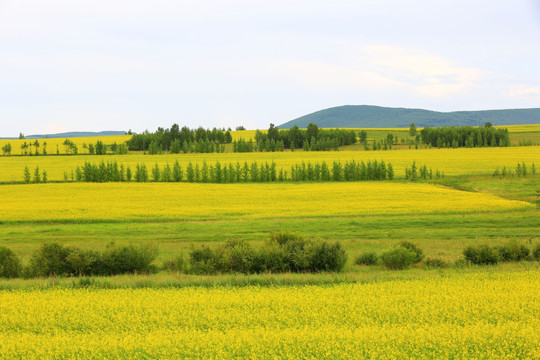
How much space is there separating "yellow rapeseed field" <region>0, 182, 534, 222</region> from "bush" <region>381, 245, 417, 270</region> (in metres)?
17.2

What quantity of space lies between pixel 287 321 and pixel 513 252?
41.5 feet

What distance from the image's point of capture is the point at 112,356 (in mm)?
10602

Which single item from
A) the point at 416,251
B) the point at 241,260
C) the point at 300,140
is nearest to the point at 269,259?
the point at 241,260

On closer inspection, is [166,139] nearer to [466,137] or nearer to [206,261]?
[466,137]

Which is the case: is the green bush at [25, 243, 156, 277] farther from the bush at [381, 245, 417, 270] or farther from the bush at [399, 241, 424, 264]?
the bush at [399, 241, 424, 264]

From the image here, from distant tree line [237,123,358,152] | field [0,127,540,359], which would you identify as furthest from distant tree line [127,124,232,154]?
field [0,127,540,359]

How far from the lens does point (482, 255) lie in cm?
2017

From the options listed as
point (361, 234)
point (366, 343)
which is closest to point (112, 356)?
point (366, 343)

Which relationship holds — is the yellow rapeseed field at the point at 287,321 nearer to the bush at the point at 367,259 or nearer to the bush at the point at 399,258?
the bush at the point at 399,258

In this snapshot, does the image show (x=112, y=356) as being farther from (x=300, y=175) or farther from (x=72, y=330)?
(x=300, y=175)

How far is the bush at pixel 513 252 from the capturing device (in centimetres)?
2081

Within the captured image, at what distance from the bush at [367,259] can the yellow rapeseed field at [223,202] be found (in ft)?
51.7

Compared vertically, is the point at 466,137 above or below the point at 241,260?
above

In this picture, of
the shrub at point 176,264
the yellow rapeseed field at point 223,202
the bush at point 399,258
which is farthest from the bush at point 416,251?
the yellow rapeseed field at point 223,202
